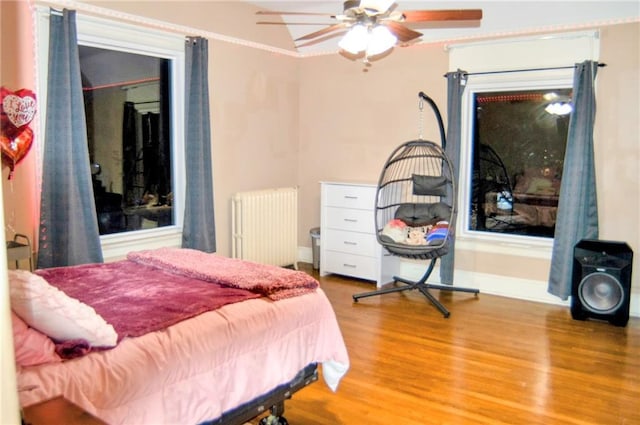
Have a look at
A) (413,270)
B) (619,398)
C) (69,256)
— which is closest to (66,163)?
(69,256)

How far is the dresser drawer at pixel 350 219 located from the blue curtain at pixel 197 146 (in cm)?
131

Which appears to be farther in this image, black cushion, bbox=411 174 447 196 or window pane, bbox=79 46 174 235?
black cushion, bbox=411 174 447 196

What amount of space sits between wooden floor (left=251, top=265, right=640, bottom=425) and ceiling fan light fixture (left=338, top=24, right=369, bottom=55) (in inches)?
78.4

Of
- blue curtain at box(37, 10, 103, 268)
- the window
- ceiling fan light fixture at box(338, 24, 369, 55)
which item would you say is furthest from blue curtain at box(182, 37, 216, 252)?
the window

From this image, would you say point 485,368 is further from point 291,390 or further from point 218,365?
point 218,365

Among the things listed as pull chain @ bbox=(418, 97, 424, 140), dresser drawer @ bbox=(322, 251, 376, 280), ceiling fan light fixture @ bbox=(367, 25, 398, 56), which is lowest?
dresser drawer @ bbox=(322, 251, 376, 280)

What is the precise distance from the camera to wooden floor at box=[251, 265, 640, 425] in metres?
2.70

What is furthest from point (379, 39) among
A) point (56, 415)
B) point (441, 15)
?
point (56, 415)

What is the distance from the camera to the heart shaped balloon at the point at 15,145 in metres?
2.98

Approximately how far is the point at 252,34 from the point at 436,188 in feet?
7.75

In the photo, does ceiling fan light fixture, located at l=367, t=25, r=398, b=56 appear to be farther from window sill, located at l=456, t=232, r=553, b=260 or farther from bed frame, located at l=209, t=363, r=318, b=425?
window sill, located at l=456, t=232, r=553, b=260

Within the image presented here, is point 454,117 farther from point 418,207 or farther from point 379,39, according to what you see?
point 379,39

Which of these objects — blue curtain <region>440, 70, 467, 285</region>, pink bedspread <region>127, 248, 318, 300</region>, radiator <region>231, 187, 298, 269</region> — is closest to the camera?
pink bedspread <region>127, 248, 318, 300</region>

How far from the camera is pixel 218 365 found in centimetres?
200
